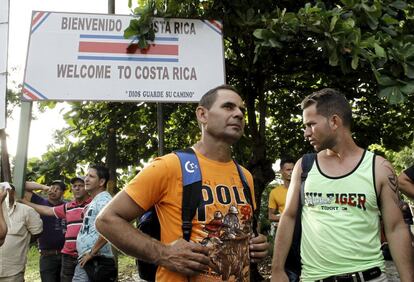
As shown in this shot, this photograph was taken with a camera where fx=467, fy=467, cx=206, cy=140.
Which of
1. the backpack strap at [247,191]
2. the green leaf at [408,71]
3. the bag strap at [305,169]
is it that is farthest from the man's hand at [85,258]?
the green leaf at [408,71]

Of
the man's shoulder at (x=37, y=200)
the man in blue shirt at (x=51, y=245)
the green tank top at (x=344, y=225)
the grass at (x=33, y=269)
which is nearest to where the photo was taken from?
the green tank top at (x=344, y=225)

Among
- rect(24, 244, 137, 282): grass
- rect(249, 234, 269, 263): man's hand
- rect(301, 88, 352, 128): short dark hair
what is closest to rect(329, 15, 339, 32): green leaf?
rect(301, 88, 352, 128): short dark hair

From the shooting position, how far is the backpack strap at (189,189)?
2148 mm

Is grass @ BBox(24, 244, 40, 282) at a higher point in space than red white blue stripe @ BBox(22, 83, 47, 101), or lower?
lower

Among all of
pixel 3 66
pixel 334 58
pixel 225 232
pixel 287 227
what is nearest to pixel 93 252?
pixel 3 66

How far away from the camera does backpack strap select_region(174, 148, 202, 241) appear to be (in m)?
2.15

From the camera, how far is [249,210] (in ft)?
7.73

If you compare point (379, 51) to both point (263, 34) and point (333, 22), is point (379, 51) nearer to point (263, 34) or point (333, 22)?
point (333, 22)

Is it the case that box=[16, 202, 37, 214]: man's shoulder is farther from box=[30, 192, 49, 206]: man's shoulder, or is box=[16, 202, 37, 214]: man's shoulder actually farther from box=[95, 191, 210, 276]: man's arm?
box=[95, 191, 210, 276]: man's arm

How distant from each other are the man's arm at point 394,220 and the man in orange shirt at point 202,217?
2.76 feet

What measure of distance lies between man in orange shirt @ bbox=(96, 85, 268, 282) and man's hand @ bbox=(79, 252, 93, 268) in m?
2.71

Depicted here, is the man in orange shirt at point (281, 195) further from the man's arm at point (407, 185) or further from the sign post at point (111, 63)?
the man's arm at point (407, 185)

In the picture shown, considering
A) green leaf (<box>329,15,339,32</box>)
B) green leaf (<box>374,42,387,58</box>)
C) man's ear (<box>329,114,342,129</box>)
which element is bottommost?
man's ear (<box>329,114,342,129</box>)

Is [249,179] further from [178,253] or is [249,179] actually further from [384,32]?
[384,32]
